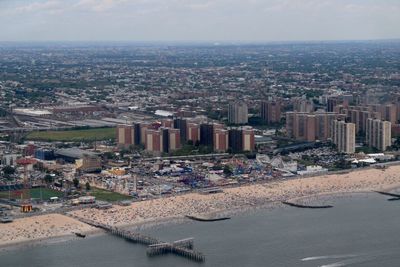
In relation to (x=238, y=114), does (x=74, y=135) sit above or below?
below

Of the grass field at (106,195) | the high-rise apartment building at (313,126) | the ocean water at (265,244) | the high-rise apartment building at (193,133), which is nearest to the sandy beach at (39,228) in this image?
the ocean water at (265,244)

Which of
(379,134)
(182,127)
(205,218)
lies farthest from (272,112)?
(205,218)

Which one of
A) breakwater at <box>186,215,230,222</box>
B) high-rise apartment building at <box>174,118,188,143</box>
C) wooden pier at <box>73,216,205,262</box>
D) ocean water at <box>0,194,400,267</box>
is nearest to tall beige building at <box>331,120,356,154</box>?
high-rise apartment building at <box>174,118,188,143</box>

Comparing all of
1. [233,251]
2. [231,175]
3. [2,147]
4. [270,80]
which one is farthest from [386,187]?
[270,80]

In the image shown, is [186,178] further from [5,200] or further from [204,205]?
[5,200]

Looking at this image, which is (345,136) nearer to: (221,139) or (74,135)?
(221,139)

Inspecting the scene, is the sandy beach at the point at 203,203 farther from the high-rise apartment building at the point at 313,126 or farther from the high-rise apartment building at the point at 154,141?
the high-rise apartment building at the point at 154,141
